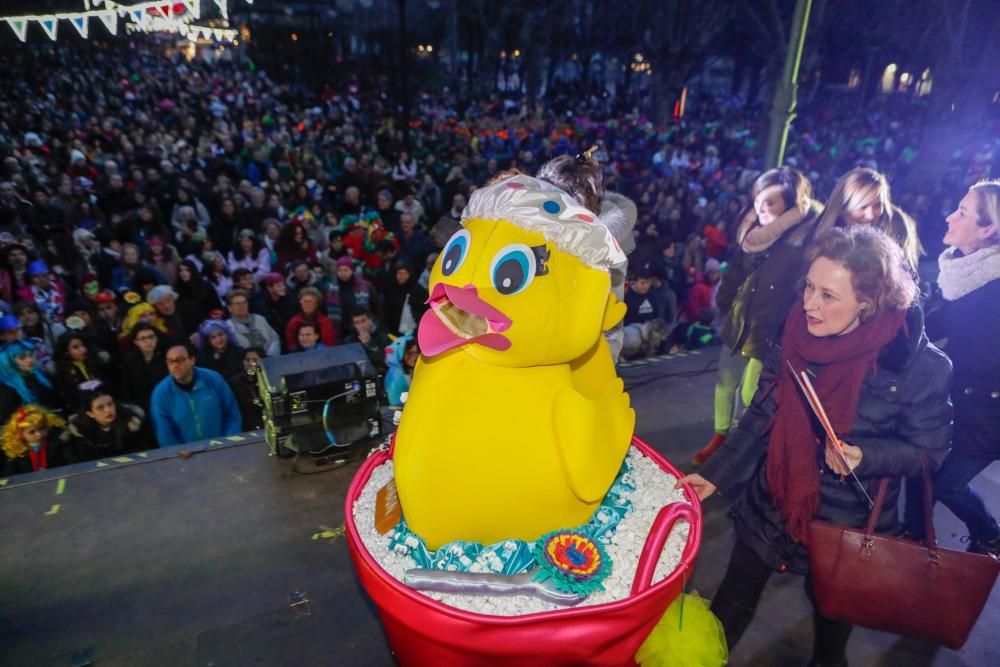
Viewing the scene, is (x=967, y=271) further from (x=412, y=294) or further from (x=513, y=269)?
(x=412, y=294)

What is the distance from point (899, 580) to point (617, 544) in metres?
0.86

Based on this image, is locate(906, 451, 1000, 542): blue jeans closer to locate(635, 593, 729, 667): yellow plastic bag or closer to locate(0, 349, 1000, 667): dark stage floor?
locate(0, 349, 1000, 667): dark stage floor

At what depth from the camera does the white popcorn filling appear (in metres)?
1.82

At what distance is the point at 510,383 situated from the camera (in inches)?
73.4

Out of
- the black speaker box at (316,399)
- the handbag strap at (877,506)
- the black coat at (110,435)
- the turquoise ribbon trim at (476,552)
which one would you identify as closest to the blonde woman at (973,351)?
the handbag strap at (877,506)

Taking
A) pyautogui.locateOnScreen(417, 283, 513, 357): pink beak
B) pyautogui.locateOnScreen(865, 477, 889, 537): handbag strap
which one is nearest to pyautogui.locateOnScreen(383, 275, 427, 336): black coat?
pyautogui.locateOnScreen(417, 283, 513, 357): pink beak

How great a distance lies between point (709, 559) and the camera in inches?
124

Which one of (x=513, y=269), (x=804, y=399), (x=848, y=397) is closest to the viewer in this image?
(x=513, y=269)

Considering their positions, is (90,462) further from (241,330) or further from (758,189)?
(758,189)

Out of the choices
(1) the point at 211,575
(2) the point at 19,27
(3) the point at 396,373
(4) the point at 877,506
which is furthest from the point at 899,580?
(2) the point at 19,27

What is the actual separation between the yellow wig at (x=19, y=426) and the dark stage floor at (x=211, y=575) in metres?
0.18

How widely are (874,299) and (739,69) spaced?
112 feet

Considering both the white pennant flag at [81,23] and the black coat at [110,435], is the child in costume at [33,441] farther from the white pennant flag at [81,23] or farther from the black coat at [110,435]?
the white pennant flag at [81,23]

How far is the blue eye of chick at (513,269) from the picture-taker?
1.79 metres
